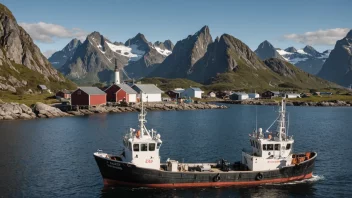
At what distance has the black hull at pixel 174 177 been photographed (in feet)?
135

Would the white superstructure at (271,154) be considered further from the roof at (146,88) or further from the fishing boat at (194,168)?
the roof at (146,88)

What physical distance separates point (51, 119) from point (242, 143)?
64.3 m

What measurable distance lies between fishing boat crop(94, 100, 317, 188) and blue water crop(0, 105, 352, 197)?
0.98 m

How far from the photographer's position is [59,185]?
43.1m

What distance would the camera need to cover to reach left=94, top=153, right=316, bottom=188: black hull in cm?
4128

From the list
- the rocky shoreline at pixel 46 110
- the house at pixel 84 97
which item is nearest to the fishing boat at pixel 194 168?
the rocky shoreline at pixel 46 110

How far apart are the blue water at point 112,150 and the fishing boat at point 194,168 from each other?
98cm

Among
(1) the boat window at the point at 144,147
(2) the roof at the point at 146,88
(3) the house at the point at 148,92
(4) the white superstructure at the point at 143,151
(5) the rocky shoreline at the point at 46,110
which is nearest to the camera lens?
(4) the white superstructure at the point at 143,151

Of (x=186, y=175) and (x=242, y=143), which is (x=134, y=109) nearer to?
(x=242, y=143)

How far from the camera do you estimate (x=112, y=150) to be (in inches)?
2490

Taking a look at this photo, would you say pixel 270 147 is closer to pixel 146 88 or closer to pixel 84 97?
pixel 84 97

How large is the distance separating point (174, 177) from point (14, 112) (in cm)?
8339

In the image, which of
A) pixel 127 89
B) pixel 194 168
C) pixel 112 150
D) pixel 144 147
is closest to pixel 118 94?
pixel 127 89

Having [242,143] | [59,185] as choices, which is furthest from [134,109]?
[59,185]
